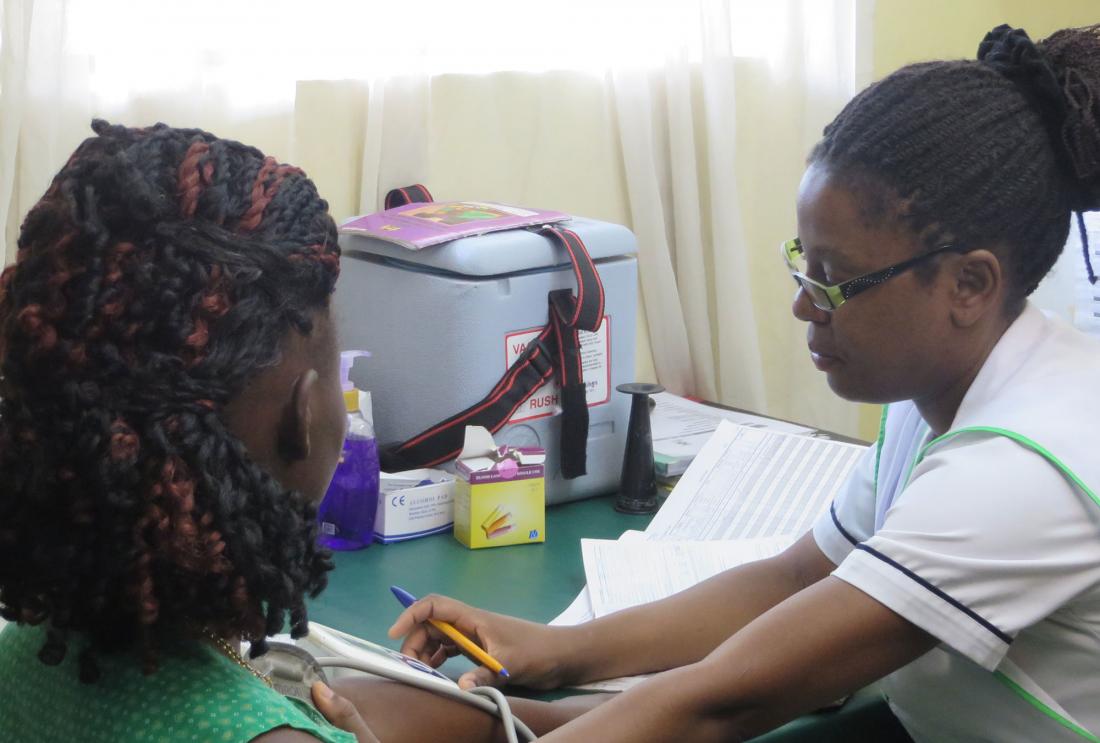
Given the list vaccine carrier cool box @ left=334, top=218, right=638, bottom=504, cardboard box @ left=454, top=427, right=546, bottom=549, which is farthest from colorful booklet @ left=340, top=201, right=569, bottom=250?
cardboard box @ left=454, top=427, right=546, bottom=549

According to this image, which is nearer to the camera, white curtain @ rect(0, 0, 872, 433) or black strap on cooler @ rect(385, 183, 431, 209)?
white curtain @ rect(0, 0, 872, 433)

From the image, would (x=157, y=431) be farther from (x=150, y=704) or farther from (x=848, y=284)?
(x=848, y=284)

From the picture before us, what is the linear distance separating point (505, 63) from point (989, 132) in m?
1.02

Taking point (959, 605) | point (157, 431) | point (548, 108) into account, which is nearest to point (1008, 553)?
point (959, 605)

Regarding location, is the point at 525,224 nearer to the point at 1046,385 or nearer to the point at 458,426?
the point at 458,426

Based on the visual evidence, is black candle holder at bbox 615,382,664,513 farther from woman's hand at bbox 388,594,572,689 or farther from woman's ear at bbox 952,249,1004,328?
woman's ear at bbox 952,249,1004,328

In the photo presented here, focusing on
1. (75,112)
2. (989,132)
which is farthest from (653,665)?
(75,112)

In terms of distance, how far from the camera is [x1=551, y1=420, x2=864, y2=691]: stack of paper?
1277 mm

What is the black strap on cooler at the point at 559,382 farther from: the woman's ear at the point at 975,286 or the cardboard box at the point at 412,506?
the woman's ear at the point at 975,286

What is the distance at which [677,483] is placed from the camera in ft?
4.98

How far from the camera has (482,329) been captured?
4.74ft

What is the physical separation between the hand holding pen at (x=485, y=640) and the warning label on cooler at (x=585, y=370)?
0.38 meters

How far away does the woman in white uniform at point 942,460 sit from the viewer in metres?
0.90

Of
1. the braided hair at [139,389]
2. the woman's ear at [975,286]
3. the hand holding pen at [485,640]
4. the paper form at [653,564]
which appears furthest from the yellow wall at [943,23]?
the braided hair at [139,389]
